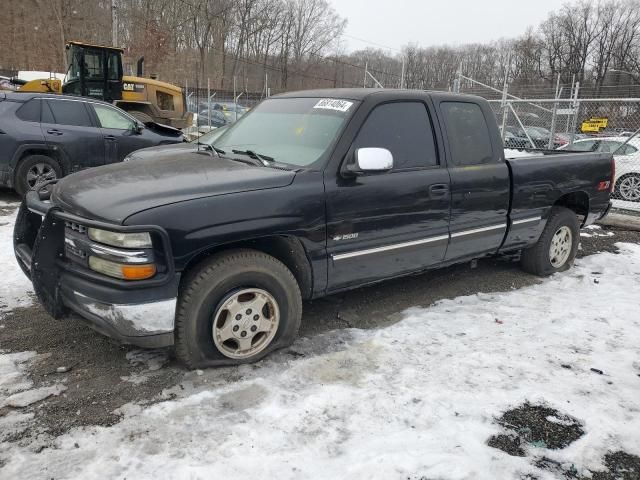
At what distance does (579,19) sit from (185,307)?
82.8m

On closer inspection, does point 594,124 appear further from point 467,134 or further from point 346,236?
point 346,236

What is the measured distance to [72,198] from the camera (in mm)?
3094

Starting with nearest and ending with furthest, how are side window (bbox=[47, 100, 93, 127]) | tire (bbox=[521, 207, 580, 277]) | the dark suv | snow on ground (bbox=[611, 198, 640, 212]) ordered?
tire (bbox=[521, 207, 580, 277]), the dark suv, side window (bbox=[47, 100, 93, 127]), snow on ground (bbox=[611, 198, 640, 212])

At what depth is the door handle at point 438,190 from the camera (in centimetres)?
407

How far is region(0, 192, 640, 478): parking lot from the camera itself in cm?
249

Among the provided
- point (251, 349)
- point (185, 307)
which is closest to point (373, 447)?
point (251, 349)

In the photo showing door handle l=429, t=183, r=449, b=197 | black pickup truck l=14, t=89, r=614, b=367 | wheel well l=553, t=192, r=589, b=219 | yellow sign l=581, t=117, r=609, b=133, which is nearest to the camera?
black pickup truck l=14, t=89, r=614, b=367

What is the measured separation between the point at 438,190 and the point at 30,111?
6.79 meters

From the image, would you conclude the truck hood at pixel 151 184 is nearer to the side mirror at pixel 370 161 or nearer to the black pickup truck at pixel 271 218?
the black pickup truck at pixel 271 218

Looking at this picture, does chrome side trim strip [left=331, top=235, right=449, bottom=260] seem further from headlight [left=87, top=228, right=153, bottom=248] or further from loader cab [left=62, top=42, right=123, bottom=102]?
loader cab [left=62, top=42, right=123, bottom=102]

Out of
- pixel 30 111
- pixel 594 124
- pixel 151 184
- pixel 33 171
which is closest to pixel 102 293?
pixel 151 184

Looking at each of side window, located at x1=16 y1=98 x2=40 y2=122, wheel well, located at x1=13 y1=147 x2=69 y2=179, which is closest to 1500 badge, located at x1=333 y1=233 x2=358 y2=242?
wheel well, located at x1=13 y1=147 x2=69 y2=179

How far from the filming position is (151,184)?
3.12 m

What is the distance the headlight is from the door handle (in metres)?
2.28
